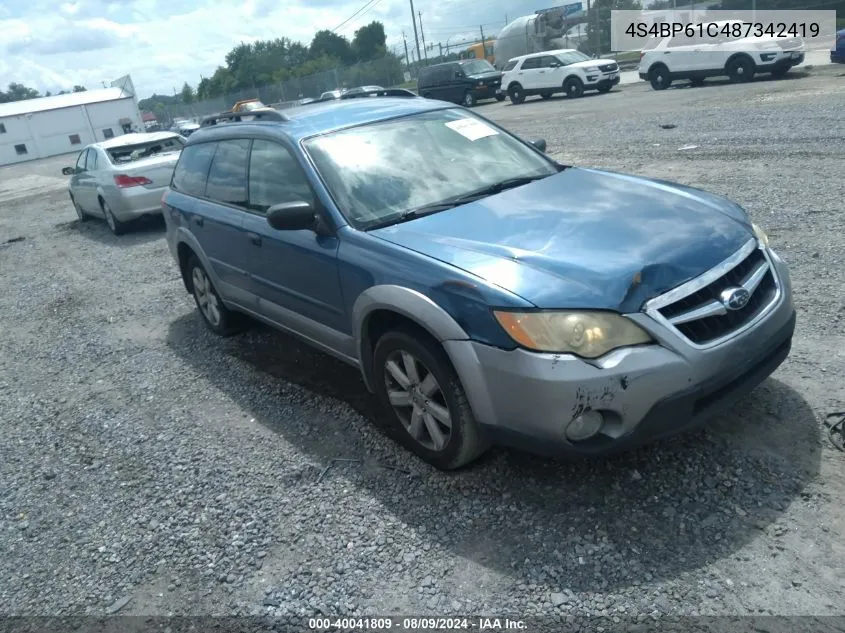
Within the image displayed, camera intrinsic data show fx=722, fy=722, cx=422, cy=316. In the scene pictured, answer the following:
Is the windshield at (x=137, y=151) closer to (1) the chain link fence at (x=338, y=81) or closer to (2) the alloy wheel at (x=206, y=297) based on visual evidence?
(2) the alloy wheel at (x=206, y=297)

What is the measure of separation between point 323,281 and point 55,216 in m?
14.7

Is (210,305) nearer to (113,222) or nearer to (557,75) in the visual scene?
(113,222)

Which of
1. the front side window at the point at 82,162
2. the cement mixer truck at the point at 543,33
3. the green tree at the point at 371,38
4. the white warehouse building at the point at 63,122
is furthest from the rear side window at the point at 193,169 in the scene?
the green tree at the point at 371,38

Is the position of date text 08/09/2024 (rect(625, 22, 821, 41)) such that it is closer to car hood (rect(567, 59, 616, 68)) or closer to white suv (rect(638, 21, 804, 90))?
white suv (rect(638, 21, 804, 90))

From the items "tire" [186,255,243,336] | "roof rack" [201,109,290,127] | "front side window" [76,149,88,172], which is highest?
"roof rack" [201,109,290,127]

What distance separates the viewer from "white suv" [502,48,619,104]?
25031 mm

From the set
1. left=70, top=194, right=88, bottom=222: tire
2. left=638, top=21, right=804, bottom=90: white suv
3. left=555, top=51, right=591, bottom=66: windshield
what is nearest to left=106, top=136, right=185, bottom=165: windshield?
left=70, top=194, right=88, bottom=222: tire

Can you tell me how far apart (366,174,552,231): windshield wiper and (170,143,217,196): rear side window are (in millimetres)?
2314

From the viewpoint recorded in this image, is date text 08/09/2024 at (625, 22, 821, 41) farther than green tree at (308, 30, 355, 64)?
No

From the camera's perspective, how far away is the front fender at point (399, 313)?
126 inches

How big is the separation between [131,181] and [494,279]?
32.2 ft

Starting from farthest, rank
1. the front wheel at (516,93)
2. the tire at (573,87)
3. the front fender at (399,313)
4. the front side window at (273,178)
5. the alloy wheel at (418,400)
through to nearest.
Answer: the front wheel at (516,93), the tire at (573,87), the front side window at (273,178), the alloy wheel at (418,400), the front fender at (399,313)

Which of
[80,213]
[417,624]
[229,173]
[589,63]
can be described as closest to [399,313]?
[417,624]

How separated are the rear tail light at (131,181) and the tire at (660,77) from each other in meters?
16.2
